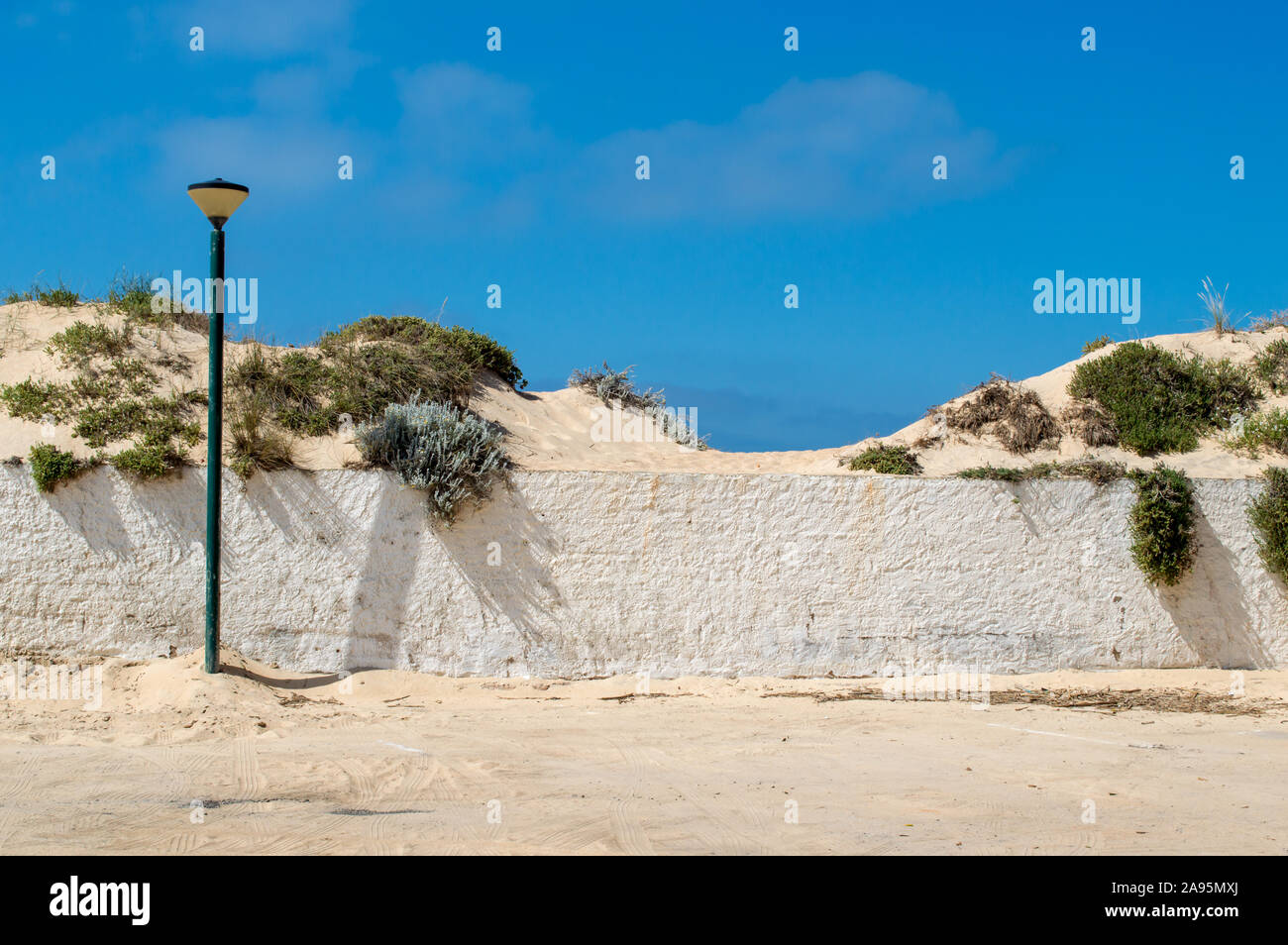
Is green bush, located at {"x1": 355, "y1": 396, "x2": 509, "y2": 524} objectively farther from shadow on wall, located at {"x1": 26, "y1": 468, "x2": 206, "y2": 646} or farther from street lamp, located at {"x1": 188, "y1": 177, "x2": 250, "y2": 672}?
shadow on wall, located at {"x1": 26, "y1": 468, "x2": 206, "y2": 646}

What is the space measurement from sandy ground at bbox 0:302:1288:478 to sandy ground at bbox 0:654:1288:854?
2.65 metres

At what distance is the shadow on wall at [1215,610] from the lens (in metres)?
11.7

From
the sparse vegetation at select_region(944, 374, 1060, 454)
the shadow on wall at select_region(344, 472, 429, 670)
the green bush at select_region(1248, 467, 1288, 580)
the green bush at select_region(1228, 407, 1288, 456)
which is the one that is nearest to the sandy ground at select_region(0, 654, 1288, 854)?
the shadow on wall at select_region(344, 472, 429, 670)

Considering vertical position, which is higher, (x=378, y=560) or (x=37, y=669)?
(x=378, y=560)

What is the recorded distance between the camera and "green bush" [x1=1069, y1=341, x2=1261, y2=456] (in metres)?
12.9

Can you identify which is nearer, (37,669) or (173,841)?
(173,841)

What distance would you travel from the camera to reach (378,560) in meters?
11.3

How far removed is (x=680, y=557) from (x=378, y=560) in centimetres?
332

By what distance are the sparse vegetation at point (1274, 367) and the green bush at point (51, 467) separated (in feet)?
48.2

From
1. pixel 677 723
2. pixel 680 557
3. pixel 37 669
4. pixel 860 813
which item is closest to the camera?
pixel 860 813

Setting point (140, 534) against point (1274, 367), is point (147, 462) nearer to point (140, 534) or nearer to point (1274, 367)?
point (140, 534)
